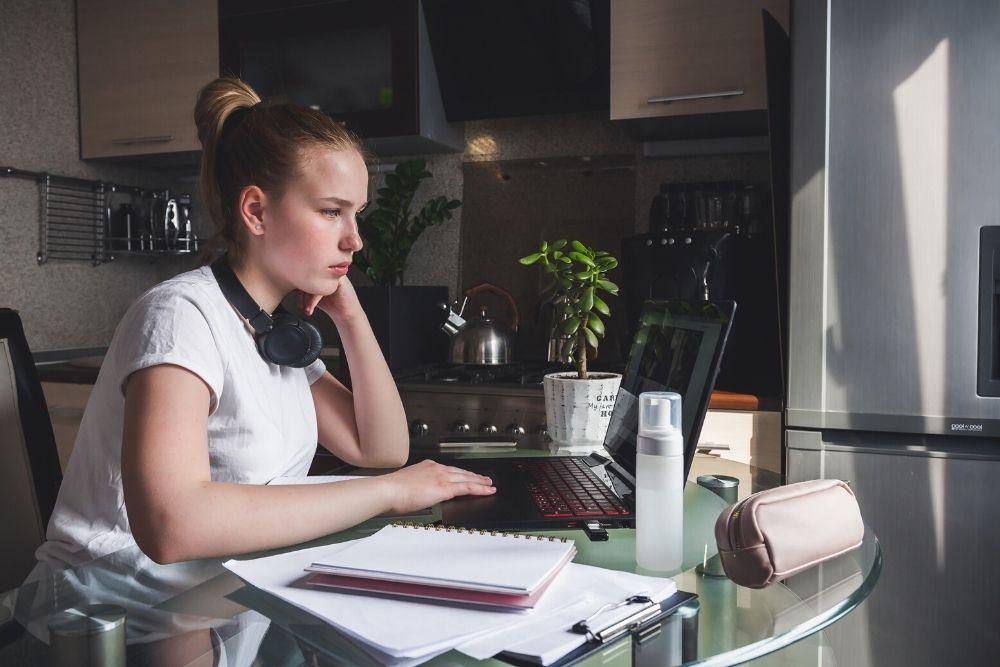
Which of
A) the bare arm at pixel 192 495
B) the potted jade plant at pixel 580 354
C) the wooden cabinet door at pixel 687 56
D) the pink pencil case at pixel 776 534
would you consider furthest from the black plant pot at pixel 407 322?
the pink pencil case at pixel 776 534

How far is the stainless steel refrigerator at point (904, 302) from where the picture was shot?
157 cm

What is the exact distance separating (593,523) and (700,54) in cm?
158

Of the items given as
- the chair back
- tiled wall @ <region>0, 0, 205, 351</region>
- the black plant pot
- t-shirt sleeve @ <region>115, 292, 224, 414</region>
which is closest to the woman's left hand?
t-shirt sleeve @ <region>115, 292, 224, 414</region>

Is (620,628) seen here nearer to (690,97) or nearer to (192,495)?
(192,495)

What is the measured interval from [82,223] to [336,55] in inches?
46.3

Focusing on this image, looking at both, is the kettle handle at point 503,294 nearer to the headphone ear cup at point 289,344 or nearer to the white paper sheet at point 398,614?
the headphone ear cup at point 289,344

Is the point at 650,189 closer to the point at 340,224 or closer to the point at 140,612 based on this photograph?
the point at 340,224

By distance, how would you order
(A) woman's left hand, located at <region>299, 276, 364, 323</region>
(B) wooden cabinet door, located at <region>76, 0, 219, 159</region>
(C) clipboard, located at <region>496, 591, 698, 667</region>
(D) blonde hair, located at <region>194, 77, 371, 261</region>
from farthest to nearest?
(B) wooden cabinet door, located at <region>76, 0, 219, 159</region> → (A) woman's left hand, located at <region>299, 276, 364, 323</region> → (D) blonde hair, located at <region>194, 77, 371, 261</region> → (C) clipboard, located at <region>496, 591, 698, 667</region>

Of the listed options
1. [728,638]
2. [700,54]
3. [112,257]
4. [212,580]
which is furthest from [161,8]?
[728,638]

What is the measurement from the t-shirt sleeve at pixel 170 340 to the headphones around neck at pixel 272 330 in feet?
0.33

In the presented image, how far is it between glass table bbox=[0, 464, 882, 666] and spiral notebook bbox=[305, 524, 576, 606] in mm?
56

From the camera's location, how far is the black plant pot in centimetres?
226

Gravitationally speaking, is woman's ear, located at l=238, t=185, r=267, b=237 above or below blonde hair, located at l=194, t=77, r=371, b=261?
below

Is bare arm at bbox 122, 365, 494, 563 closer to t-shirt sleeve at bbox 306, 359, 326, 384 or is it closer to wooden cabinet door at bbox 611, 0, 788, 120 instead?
t-shirt sleeve at bbox 306, 359, 326, 384
